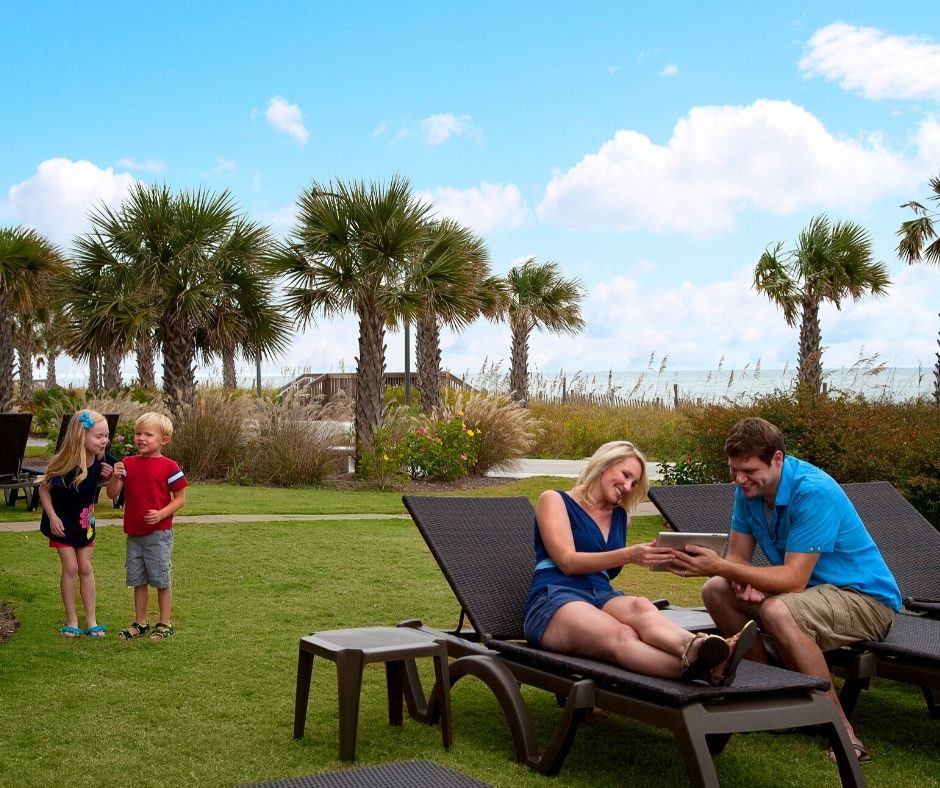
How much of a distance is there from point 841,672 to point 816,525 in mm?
680

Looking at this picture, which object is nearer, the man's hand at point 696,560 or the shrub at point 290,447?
the man's hand at point 696,560

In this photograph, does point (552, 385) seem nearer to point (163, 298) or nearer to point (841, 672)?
point (163, 298)

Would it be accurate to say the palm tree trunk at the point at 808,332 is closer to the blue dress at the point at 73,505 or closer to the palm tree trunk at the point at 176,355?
the palm tree trunk at the point at 176,355

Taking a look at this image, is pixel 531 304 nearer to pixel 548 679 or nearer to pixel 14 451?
pixel 14 451

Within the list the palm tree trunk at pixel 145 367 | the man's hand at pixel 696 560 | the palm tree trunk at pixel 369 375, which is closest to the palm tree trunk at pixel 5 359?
the palm tree trunk at pixel 145 367

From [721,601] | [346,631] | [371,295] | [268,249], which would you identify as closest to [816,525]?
[721,601]

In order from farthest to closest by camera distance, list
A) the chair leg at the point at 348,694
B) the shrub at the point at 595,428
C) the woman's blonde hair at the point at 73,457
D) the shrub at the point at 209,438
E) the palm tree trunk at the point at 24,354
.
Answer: the palm tree trunk at the point at 24,354, the shrub at the point at 595,428, the shrub at the point at 209,438, the woman's blonde hair at the point at 73,457, the chair leg at the point at 348,694

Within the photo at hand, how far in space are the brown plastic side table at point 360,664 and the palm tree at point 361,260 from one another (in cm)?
1269

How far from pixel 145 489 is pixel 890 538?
14.0 feet

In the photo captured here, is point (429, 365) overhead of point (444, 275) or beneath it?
beneath

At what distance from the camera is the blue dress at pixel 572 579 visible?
428 centimetres

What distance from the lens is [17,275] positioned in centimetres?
2333

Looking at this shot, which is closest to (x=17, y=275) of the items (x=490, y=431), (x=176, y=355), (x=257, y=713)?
(x=176, y=355)

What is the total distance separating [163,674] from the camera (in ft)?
18.0
